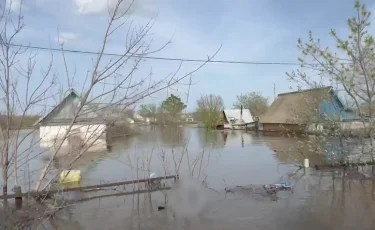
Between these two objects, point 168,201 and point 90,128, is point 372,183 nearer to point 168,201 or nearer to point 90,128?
point 168,201

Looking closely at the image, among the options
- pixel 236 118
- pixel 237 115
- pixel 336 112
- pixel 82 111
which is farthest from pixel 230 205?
pixel 237 115

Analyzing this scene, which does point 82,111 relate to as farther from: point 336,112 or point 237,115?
point 237,115

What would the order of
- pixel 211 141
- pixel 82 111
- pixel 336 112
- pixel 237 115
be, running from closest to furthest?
pixel 82 111
pixel 336 112
pixel 211 141
pixel 237 115

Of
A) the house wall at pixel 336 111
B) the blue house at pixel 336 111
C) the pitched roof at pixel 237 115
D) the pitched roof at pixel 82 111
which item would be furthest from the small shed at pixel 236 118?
the pitched roof at pixel 82 111

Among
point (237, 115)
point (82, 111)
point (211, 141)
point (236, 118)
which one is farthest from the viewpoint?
point (237, 115)

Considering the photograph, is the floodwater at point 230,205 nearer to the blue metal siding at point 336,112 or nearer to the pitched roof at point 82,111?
the pitched roof at point 82,111

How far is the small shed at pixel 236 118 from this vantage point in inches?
1914

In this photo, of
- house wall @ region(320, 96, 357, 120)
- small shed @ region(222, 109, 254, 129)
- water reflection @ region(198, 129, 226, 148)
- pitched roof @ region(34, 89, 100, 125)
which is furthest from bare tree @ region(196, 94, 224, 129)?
pitched roof @ region(34, 89, 100, 125)

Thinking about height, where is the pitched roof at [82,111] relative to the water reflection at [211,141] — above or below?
above

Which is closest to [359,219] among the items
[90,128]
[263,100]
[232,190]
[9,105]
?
[232,190]

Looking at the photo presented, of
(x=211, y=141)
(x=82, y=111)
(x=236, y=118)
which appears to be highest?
(x=236, y=118)

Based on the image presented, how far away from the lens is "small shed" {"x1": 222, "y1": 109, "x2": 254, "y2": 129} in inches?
1914

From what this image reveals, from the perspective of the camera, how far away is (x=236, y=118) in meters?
51.0

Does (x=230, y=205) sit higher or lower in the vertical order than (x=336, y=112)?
lower
